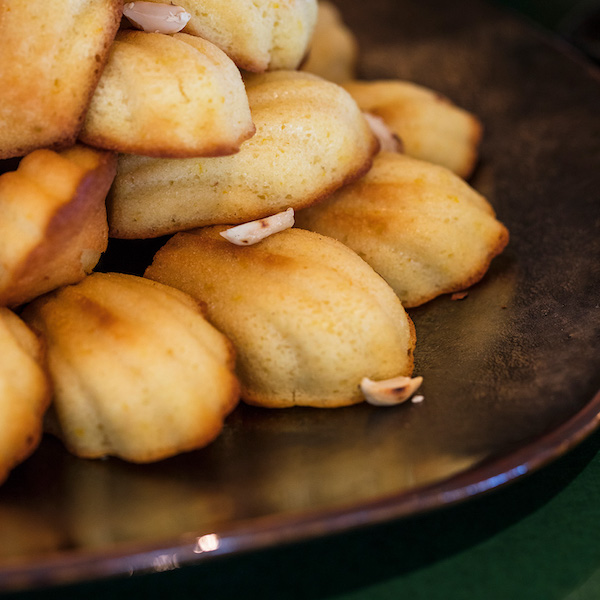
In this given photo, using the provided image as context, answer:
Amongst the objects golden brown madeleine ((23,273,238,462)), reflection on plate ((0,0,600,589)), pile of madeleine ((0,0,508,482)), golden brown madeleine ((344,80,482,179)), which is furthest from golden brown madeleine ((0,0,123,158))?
golden brown madeleine ((344,80,482,179))

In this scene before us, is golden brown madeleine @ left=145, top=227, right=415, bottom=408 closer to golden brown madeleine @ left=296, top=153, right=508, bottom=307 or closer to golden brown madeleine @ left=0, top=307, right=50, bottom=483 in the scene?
golden brown madeleine @ left=296, top=153, right=508, bottom=307

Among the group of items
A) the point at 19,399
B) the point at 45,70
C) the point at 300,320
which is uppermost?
the point at 45,70

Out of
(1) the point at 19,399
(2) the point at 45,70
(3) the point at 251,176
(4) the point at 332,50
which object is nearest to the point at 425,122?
(4) the point at 332,50

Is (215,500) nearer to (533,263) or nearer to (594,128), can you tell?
(533,263)

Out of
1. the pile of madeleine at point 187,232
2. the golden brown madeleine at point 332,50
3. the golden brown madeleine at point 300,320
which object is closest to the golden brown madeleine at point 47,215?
the pile of madeleine at point 187,232

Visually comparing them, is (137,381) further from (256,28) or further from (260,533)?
(256,28)
